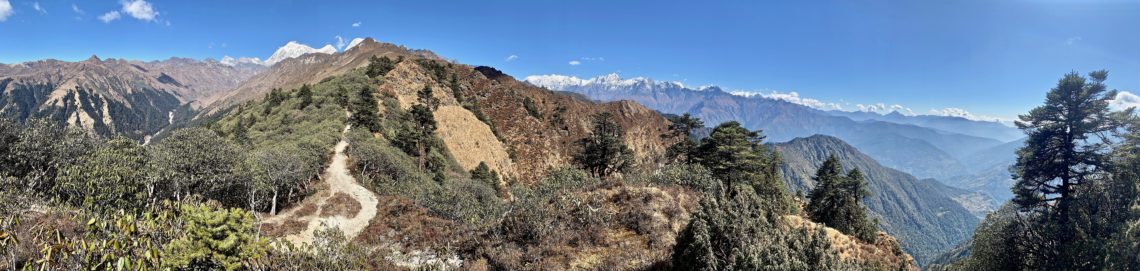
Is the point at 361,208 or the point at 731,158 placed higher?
the point at 731,158

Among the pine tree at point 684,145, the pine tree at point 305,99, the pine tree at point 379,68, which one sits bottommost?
the pine tree at point 684,145

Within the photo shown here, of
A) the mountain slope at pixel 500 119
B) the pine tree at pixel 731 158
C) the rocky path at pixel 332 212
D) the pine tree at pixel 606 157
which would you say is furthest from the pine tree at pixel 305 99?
the pine tree at pixel 731 158

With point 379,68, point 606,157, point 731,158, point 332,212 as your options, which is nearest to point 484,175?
point 606,157

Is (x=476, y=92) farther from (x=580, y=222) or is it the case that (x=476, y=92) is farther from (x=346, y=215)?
(x=580, y=222)

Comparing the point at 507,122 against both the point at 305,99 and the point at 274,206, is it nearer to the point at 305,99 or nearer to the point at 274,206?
the point at 305,99

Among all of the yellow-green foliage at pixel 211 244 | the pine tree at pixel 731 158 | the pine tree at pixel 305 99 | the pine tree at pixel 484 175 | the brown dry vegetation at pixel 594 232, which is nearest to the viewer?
the yellow-green foliage at pixel 211 244

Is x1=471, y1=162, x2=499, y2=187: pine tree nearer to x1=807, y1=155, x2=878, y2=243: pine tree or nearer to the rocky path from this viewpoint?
the rocky path

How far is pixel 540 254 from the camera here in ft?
60.0

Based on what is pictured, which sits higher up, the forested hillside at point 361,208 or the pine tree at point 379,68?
the pine tree at point 379,68

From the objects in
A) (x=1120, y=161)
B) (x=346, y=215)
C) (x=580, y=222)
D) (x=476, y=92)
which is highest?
(x=476, y=92)

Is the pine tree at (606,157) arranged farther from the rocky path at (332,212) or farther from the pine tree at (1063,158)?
the pine tree at (1063,158)

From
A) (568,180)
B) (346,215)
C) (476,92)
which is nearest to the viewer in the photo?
(568,180)

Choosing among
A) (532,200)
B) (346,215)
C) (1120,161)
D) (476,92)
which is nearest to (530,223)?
(532,200)

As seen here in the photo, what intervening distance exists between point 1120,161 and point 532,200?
3439cm
